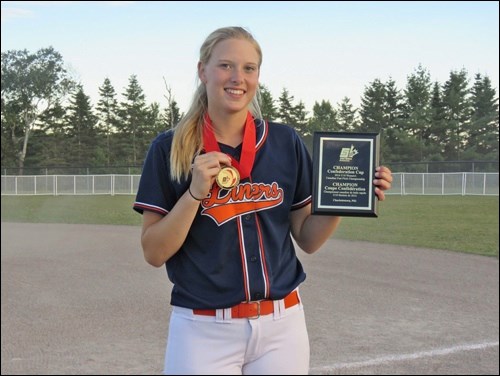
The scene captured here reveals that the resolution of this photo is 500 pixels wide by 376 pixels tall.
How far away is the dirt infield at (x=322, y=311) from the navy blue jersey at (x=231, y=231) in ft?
15.5

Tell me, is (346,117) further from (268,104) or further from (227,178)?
(227,178)

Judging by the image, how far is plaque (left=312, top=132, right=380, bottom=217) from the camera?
157 cm

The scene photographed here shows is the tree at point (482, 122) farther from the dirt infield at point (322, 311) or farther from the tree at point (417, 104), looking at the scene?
the dirt infield at point (322, 311)

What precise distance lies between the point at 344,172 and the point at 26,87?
574cm

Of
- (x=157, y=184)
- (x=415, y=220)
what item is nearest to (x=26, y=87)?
(x=157, y=184)

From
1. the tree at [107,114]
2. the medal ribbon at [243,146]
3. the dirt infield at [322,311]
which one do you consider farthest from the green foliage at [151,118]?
the dirt infield at [322,311]

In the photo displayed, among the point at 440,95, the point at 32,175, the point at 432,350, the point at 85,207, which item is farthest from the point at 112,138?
the point at 85,207

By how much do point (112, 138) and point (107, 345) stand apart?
2.97 metres

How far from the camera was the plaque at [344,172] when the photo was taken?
1571 millimetres

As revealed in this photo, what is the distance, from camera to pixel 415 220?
40.1 feet

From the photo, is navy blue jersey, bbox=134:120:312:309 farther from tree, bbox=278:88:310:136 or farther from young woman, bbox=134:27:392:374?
tree, bbox=278:88:310:136

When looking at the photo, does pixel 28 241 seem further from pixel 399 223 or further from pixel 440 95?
pixel 440 95

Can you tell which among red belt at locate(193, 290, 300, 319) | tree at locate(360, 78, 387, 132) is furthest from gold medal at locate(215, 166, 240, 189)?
tree at locate(360, 78, 387, 132)

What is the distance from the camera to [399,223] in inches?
508
